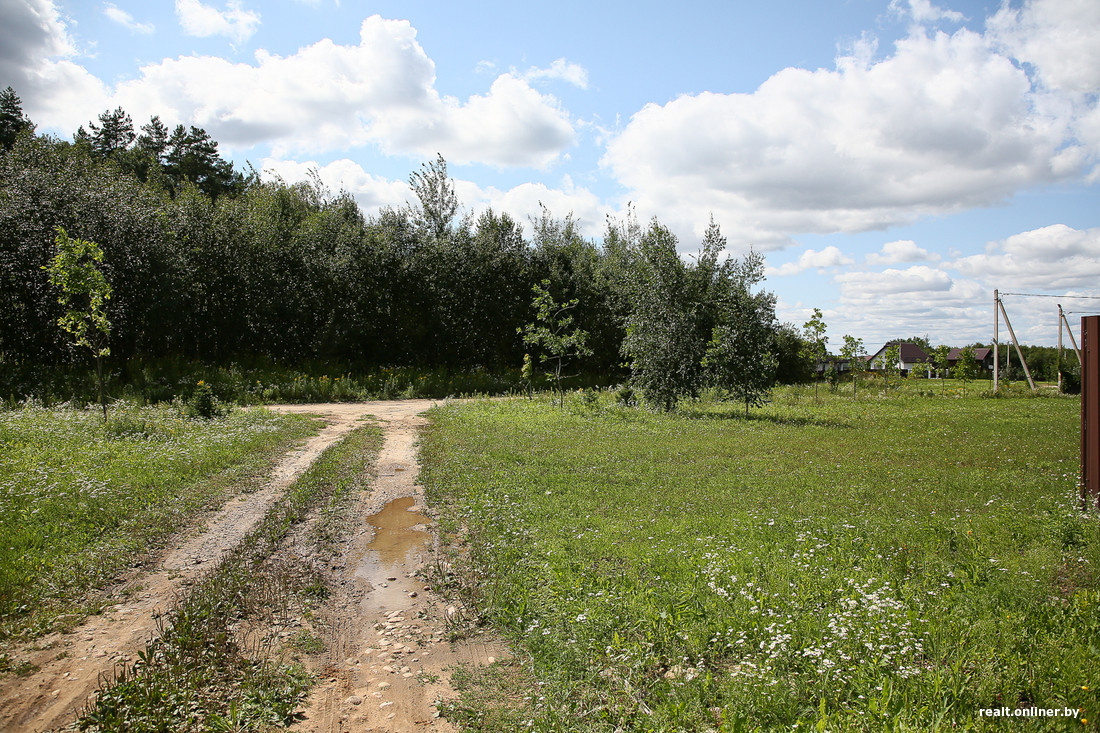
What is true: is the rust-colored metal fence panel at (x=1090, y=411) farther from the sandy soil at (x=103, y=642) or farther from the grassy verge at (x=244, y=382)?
the grassy verge at (x=244, y=382)

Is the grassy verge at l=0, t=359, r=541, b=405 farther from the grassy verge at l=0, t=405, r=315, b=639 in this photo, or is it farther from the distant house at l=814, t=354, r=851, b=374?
the distant house at l=814, t=354, r=851, b=374

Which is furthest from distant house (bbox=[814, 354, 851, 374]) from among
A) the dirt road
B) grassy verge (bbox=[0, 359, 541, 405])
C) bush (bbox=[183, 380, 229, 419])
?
the dirt road

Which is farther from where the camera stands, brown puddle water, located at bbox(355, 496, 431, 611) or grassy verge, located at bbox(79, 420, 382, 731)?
brown puddle water, located at bbox(355, 496, 431, 611)

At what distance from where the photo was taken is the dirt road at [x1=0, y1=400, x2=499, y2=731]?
12.9ft

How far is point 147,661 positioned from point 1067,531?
8.26m

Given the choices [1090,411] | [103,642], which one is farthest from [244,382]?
[1090,411]

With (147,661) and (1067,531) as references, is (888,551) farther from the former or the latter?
(147,661)

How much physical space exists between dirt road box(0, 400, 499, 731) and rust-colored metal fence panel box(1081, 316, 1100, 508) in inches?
287

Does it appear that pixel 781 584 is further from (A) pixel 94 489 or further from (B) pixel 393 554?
(A) pixel 94 489

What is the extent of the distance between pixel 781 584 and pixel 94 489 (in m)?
8.68

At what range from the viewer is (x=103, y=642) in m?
4.66

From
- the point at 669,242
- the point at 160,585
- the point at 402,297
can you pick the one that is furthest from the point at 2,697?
the point at 402,297

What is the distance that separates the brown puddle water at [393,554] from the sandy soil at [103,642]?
5.11 ft

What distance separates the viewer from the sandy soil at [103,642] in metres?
3.85
